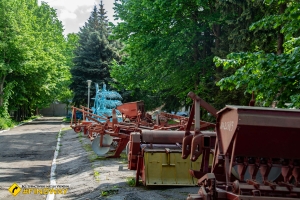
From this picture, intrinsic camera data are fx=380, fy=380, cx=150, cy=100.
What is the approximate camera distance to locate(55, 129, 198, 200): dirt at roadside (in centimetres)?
856

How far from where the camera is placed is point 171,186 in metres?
9.39

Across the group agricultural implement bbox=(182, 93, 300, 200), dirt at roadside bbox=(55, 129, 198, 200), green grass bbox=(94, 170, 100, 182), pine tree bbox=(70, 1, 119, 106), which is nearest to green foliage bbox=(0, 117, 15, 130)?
pine tree bbox=(70, 1, 119, 106)

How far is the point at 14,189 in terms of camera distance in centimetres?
938

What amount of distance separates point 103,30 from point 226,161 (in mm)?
43992

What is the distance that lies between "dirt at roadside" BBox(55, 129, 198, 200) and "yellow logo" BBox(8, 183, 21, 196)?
3.36 ft

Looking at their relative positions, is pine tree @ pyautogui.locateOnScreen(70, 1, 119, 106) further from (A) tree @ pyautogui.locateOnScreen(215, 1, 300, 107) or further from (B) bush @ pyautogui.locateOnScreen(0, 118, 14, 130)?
(A) tree @ pyautogui.locateOnScreen(215, 1, 300, 107)

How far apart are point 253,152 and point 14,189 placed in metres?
6.31

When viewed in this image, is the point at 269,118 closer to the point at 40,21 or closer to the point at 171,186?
the point at 171,186

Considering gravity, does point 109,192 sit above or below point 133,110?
below

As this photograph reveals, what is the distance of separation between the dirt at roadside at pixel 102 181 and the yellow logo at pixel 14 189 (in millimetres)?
1026

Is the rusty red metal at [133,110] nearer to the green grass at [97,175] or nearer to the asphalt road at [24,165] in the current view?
the asphalt road at [24,165]

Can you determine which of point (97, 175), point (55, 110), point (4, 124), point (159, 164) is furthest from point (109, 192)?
point (55, 110)

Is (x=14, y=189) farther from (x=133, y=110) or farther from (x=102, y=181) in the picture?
(x=133, y=110)

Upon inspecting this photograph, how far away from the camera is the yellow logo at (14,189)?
911 cm
